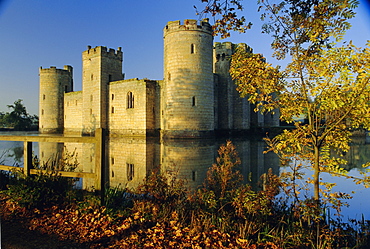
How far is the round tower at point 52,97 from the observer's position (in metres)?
37.0

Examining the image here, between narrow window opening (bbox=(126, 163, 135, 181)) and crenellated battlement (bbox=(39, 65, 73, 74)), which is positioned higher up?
crenellated battlement (bbox=(39, 65, 73, 74))

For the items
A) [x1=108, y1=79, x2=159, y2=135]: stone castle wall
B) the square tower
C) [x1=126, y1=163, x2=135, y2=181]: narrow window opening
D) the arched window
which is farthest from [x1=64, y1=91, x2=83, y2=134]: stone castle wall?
[x1=126, y1=163, x2=135, y2=181]: narrow window opening

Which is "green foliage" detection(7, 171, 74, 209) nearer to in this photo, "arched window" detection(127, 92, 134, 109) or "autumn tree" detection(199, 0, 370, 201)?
"autumn tree" detection(199, 0, 370, 201)

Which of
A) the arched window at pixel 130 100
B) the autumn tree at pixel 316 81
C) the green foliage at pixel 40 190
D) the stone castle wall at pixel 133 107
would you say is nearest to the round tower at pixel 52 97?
the stone castle wall at pixel 133 107

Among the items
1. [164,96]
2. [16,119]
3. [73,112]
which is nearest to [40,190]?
[164,96]

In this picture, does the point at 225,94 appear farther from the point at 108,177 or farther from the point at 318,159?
the point at 318,159

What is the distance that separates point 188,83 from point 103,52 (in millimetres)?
12359

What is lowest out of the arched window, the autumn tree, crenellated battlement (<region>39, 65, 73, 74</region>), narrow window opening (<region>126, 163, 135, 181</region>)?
narrow window opening (<region>126, 163, 135, 181</region>)

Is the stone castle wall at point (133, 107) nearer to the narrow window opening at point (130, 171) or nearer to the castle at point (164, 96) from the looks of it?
the castle at point (164, 96)

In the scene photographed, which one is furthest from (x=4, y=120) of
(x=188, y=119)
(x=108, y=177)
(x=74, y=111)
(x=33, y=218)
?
(x=33, y=218)

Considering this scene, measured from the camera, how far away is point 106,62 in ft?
92.4

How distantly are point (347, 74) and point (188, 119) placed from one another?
60.3 feet

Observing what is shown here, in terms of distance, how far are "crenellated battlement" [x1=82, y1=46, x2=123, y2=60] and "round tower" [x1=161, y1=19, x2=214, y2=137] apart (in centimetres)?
955

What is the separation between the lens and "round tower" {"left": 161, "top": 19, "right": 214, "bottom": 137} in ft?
69.6
